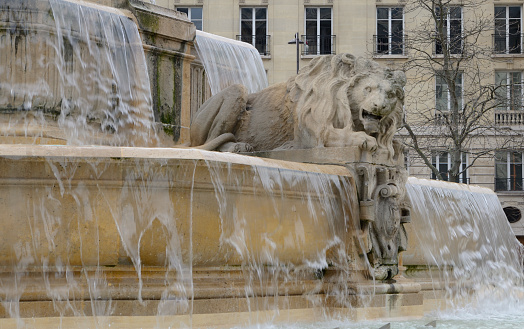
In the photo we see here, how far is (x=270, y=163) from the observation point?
7.14m

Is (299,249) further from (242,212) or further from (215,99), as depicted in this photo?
(215,99)

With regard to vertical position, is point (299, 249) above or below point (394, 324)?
above

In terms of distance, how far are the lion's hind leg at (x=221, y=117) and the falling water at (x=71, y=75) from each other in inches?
21.7

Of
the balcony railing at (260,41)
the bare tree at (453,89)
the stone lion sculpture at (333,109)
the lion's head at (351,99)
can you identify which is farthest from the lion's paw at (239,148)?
the balcony railing at (260,41)

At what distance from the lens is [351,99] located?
8648 mm

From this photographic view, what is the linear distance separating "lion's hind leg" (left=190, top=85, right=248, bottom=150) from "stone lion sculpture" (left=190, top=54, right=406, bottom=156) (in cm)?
18

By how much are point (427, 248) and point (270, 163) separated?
320 cm

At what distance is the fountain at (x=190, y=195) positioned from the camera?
6234 mm

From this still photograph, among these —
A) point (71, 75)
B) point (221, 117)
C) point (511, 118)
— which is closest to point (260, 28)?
point (511, 118)

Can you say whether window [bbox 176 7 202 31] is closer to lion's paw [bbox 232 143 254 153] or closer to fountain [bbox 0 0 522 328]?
fountain [bbox 0 0 522 328]

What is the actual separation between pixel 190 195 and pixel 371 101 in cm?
271

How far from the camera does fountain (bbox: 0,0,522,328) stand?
623 centimetres

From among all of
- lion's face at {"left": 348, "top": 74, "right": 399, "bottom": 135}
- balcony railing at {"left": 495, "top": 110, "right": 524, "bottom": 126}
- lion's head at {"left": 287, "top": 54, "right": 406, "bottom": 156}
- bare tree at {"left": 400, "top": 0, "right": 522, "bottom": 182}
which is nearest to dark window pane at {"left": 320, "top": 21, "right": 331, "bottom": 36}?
bare tree at {"left": 400, "top": 0, "right": 522, "bottom": 182}

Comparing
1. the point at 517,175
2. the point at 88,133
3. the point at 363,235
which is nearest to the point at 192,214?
the point at 363,235
